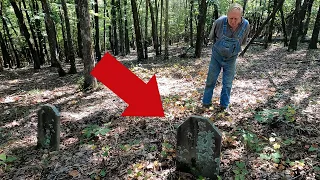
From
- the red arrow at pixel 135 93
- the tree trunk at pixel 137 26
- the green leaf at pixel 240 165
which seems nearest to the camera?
the green leaf at pixel 240 165

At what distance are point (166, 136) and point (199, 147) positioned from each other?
1.39 meters

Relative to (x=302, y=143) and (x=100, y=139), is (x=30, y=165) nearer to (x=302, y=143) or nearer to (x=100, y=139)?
(x=100, y=139)

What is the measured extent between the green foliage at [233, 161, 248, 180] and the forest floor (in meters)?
0.01

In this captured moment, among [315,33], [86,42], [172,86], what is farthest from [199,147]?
[315,33]

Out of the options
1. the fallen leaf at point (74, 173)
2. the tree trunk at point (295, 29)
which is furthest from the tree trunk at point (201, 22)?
the fallen leaf at point (74, 173)

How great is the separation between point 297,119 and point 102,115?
15.0 feet

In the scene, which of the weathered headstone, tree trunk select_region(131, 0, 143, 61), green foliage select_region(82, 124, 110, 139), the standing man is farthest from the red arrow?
tree trunk select_region(131, 0, 143, 61)

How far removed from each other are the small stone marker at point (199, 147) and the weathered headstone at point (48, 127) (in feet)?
7.64

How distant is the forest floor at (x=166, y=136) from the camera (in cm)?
367

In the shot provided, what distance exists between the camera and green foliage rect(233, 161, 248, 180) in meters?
3.30

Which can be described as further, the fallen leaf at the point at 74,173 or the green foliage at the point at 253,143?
the green foliage at the point at 253,143

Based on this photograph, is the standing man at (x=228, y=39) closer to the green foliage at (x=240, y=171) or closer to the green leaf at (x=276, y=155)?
the green leaf at (x=276, y=155)

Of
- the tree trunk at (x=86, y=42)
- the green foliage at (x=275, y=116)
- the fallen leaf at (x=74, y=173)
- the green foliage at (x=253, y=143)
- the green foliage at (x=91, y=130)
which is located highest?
the tree trunk at (x=86, y=42)

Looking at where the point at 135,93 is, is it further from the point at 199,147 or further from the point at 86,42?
the point at 86,42
